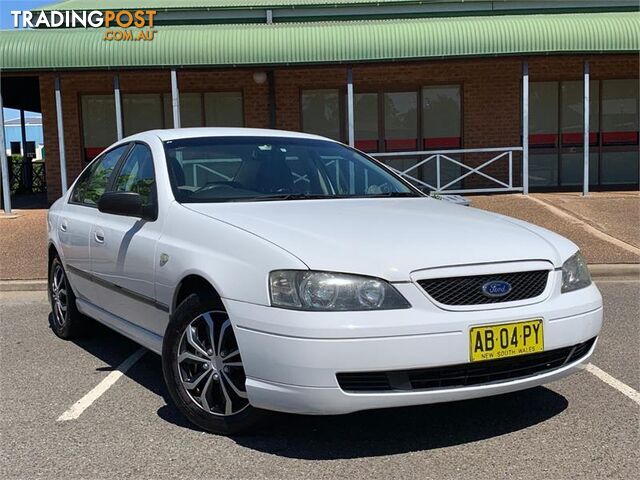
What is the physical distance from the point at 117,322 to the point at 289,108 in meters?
11.9

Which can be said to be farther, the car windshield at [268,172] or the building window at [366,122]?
the building window at [366,122]

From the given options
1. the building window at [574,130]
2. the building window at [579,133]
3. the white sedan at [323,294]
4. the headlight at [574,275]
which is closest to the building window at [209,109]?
the building window at [579,133]

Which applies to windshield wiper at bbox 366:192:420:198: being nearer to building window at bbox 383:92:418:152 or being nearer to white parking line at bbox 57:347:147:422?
white parking line at bbox 57:347:147:422

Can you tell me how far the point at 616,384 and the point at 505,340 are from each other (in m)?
1.64

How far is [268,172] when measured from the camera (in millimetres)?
4445

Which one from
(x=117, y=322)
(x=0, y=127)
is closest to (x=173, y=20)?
(x=0, y=127)

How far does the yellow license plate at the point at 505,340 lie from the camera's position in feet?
10.1

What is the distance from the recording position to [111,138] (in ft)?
52.3

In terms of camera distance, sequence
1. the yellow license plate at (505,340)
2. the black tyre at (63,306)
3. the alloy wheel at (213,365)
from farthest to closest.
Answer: the black tyre at (63,306)
the alloy wheel at (213,365)
the yellow license plate at (505,340)

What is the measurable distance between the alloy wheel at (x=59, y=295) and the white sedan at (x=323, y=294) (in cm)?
128

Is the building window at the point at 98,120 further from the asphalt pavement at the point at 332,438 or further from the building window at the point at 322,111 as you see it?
the asphalt pavement at the point at 332,438

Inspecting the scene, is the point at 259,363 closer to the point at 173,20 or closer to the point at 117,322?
the point at 117,322

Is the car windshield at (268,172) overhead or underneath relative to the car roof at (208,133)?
underneath

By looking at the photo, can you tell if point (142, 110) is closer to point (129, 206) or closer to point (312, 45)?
point (312, 45)
